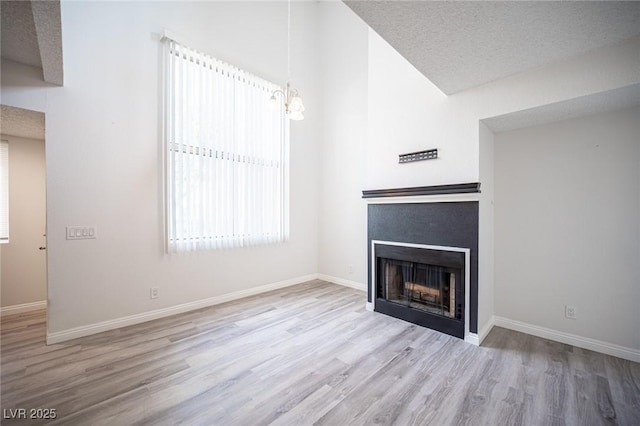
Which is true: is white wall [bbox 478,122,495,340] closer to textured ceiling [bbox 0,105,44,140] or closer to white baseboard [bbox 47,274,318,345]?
white baseboard [bbox 47,274,318,345]

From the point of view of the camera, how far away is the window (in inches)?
123

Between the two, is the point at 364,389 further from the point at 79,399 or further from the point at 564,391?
the point at 79,399

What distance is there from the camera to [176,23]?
3.17 meters

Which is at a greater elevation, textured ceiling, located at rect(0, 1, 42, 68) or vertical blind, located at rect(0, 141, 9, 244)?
textured ceiling, located at rect(0, 1, 42, 68)

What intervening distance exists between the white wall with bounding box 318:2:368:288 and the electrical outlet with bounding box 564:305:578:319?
2.38 m

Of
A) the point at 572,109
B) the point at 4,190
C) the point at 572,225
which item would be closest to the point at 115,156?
the point at 4,190

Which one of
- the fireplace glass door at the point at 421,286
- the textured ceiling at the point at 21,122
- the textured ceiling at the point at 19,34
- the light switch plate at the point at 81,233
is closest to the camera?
the textured ceiling at the point at 19,34

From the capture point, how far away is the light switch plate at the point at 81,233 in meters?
2.54

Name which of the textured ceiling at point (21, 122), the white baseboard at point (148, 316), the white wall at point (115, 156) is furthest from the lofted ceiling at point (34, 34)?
the white baseboard at point (148, 316)

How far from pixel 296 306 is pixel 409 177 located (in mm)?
2263

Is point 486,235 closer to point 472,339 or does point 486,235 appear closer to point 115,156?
point 472,339

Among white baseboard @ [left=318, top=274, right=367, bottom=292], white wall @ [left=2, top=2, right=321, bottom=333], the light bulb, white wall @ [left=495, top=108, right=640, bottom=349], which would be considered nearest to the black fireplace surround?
white wall @ [left=495, top=108, right=640, bottom=349]

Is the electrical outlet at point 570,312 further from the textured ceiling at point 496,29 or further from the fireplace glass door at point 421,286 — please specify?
the textured ceiling at point 496,29

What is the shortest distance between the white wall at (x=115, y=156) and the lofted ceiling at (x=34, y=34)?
0.20m
